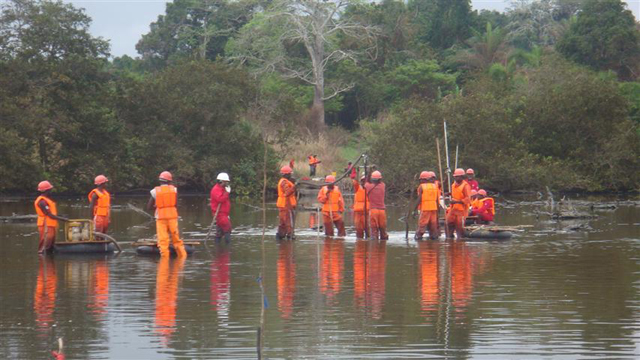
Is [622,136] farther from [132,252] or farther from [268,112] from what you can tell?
[132,252]

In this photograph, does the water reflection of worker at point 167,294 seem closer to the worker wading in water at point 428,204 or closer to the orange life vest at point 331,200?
the orange life vest at point 331,200

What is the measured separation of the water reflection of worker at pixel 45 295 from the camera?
1415 centimetres

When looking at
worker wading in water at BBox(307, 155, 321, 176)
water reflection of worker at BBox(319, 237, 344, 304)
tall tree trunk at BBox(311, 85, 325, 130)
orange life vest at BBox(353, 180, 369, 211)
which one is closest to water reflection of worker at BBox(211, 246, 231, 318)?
water reflection of worker at BBox(319, 237, 344, 304)

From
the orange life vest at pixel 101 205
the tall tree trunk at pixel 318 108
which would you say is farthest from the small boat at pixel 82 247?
the tall tree trunk at pixel 318 108

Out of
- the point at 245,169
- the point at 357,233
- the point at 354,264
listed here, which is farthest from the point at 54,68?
the point at 354,264

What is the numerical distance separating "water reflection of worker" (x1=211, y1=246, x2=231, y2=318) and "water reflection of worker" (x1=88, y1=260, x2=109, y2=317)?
148cm

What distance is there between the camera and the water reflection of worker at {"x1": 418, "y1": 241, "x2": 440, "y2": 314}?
51.7ft

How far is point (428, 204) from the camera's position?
83.0 feet

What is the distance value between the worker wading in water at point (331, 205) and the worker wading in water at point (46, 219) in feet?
21.8

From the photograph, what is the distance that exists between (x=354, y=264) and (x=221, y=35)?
2016 inches

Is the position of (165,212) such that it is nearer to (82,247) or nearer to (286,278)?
(82,247)

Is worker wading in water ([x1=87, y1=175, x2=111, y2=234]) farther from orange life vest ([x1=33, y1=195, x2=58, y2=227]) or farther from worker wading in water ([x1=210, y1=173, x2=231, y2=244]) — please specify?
worker wading in water ([x1=210, y1=173, x2=231, y2=244])

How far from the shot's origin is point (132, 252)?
2297 cm

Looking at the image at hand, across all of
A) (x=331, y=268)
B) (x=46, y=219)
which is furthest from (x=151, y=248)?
(x=331, y=268)
